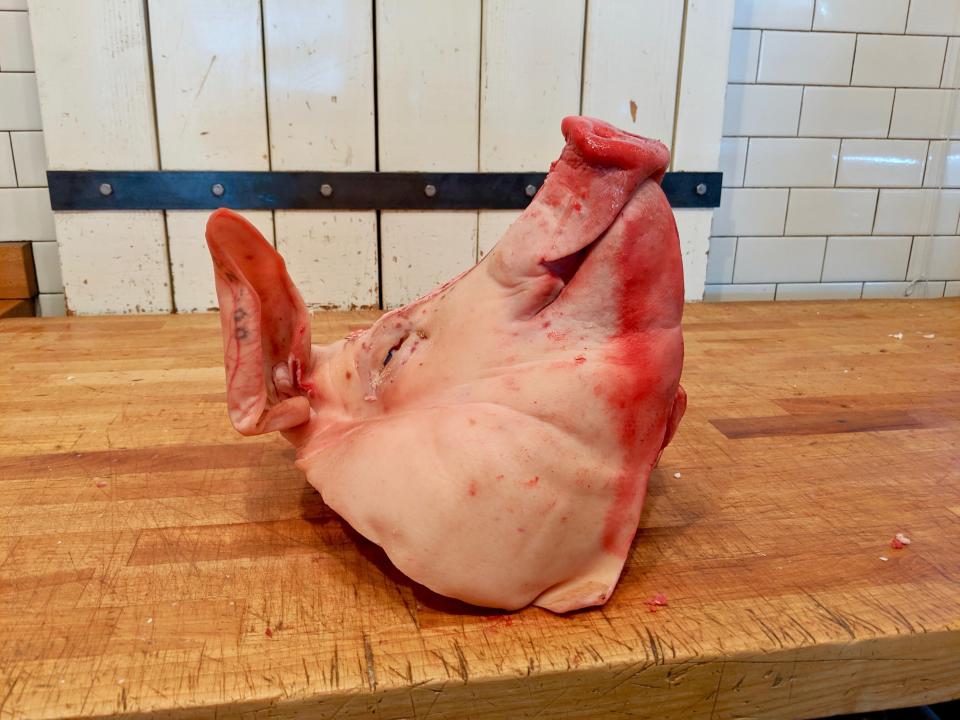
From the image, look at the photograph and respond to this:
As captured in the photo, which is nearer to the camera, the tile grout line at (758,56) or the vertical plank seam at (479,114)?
the vertical plank seam at (479,114)

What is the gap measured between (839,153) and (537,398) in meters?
1.86

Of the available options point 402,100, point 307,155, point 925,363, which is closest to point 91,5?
point 307,155

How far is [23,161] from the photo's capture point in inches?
75.9

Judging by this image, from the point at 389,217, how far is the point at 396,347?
108 cm

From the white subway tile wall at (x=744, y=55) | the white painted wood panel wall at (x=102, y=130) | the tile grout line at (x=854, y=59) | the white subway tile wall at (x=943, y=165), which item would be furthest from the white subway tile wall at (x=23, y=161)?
the white subway tile wall at (x=943, y=165)

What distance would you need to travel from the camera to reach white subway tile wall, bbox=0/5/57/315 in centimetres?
184

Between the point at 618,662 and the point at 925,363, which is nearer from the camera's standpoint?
the point at 618,662

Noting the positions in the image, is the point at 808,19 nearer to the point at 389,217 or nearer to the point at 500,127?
the point at 500,127

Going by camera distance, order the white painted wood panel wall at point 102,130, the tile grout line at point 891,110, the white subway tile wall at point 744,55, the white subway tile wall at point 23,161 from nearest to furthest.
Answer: the white painted wood panel wall at point 102,130 < the white subway tile wall at point 23,161 < the white subway tile wall at point 744,55 < the tile grout line at point 891,110

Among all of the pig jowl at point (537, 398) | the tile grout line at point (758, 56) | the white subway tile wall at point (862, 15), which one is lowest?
the pig jowl at point (537, 398)

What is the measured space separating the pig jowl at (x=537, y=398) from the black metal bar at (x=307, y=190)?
3.50ft

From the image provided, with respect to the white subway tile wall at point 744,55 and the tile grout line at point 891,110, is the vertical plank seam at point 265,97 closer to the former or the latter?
the white subway tile wall at point 744,55

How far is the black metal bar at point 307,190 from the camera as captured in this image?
1.80 m

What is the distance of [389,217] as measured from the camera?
1915mm
